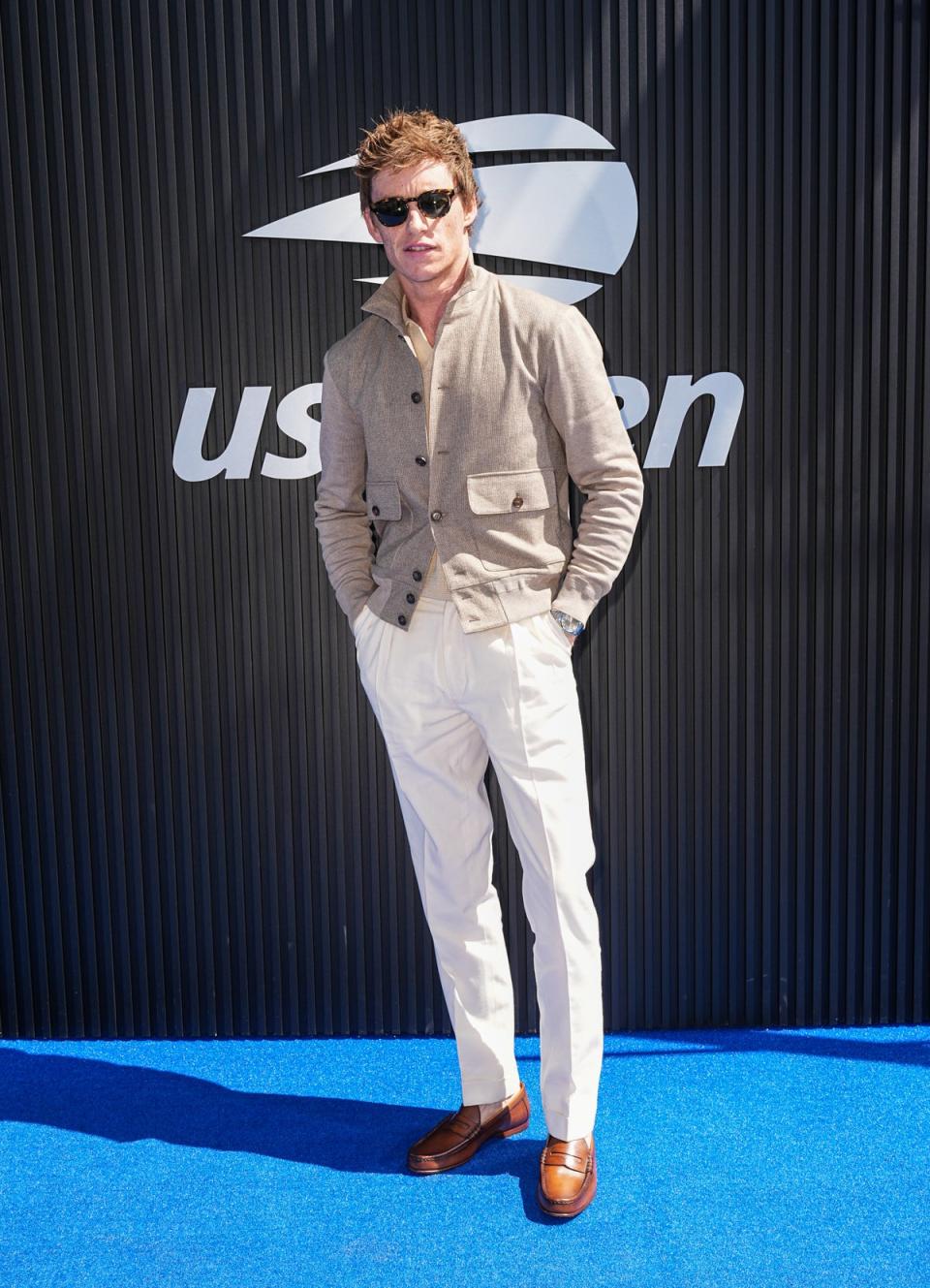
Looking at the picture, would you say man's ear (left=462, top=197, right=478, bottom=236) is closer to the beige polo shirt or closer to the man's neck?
the man's neck

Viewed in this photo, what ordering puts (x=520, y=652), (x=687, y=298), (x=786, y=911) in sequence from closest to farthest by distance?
(x=520, y=652) < (x=687, y=298) < (x=786, y=911)

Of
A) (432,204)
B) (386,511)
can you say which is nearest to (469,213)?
(432,204)

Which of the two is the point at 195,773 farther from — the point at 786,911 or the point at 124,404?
the point at 786,911

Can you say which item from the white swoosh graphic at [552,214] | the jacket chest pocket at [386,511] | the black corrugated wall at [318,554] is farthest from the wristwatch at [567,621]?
the white swoosh graphic at [552,214]

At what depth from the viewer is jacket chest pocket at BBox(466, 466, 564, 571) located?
2176 mm

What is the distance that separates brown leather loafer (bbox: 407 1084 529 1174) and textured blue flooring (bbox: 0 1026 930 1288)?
0.03 m

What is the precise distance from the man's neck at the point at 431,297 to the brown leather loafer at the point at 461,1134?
1577 millimetres

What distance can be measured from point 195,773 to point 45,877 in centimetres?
48

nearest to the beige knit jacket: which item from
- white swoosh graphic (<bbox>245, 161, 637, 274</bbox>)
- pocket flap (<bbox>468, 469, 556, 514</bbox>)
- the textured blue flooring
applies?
pocket flap (<bbox>468, 469, 556, 514</bbox>)

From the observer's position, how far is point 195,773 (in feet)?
9.41

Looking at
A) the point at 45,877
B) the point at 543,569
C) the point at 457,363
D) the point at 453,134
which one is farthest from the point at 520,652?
the point at 45,877

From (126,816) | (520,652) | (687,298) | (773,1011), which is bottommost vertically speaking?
(773,1011)

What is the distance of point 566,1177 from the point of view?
7.12ft

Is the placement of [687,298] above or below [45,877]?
above
